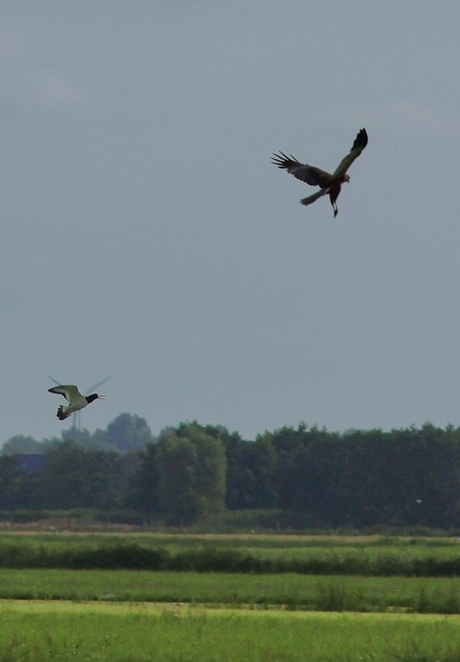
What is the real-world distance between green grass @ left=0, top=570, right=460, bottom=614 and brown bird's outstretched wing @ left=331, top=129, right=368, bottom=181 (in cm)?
2047

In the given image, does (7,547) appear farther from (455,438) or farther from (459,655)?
(455,438)

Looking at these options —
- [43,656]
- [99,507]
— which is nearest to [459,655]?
[43,656]

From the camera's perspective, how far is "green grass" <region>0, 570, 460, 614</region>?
35.9 m

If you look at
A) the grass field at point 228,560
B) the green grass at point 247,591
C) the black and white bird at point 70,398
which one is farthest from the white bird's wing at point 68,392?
the grass field at point 228,560

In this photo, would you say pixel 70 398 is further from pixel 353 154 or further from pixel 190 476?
pixel 190 476

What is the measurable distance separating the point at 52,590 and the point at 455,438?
84.8m

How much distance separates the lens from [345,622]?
28172 millimetres

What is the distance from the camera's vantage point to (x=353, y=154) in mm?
15945

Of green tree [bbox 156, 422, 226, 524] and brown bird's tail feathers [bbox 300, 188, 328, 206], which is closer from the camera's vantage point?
brown bird's tail feathers [bbox 300, 188, 328, 206]

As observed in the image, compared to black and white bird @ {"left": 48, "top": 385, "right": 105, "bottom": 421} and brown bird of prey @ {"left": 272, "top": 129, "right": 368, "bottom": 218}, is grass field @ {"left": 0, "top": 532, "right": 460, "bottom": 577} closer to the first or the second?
black and white bird @ {"left": 48, "top": 385, "right": 105, "bottom": 421}

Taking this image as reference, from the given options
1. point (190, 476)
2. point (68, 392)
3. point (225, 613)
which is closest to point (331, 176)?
point (68, 392)

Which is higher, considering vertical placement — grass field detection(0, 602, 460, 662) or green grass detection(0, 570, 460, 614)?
green grass detection(0, 570, 460, 614)

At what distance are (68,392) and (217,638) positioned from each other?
21.3 ft

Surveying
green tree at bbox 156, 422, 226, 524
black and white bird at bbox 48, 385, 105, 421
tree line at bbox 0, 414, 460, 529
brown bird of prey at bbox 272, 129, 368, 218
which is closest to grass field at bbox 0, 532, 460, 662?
black and white bird at bbox 48, 385, 105, 421
